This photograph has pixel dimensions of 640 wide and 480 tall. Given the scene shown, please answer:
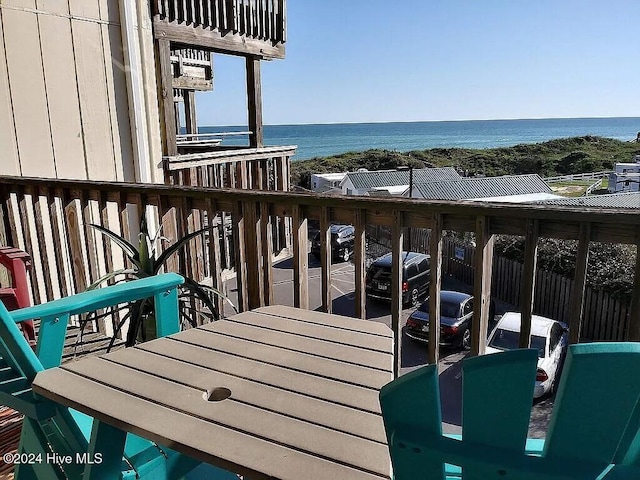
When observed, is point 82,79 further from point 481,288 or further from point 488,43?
point 488,43

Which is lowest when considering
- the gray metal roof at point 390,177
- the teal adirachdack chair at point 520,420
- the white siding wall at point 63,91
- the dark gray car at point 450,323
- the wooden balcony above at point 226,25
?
the dark gray car at point 450,323

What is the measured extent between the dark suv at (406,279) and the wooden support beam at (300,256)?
26.5 feet

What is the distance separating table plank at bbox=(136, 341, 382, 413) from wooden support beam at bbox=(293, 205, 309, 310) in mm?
850

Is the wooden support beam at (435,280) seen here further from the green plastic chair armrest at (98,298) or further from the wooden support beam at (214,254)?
the wooden support beam at (214,254)

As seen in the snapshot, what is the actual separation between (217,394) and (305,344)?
32 cm

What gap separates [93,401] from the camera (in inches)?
38.6

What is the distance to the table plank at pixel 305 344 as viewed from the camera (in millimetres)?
1184

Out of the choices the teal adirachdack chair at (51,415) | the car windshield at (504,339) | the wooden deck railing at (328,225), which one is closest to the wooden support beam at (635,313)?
the wooden deck railing at (328,225)

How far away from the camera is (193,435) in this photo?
87 centimetres

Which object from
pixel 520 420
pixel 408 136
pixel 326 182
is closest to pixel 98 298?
pixel 520 420

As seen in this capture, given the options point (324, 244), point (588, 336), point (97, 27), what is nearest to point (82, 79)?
point (97, 27)

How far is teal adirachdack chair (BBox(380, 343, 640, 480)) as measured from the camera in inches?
25.8

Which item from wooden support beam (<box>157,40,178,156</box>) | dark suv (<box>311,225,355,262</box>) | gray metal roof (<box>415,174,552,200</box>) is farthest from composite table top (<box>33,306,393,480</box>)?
gray metal roof (<box>415,174,552,200</box>)

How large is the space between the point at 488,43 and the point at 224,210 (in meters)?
67.3
